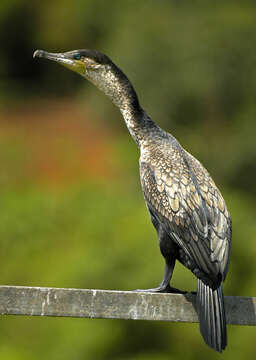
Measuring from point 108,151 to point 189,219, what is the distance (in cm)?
2166

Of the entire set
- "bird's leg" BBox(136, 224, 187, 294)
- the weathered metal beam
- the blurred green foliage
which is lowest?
the blurred green foliage

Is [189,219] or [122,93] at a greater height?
[122,93]

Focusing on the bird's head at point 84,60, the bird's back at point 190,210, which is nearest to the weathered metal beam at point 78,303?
the bird's back at point 190,210

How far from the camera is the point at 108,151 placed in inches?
1002

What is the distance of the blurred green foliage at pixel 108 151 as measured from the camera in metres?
5.91

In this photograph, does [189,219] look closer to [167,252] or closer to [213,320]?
[167,252]

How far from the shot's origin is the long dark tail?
3439mm

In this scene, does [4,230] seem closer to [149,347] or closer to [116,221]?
[116,221]

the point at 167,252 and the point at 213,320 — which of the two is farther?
the point at 167,252

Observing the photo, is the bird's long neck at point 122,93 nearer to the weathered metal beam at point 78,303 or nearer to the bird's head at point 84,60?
the bird's head at point 84,60

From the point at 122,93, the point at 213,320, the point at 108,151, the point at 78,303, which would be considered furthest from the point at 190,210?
the point at 108,151

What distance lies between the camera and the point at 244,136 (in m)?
12.3

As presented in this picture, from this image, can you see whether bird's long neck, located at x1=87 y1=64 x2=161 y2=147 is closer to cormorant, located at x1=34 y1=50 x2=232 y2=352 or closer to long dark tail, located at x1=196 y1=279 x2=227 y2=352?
cormorant, located at x1=34 y1=50 x2=232 y2=352

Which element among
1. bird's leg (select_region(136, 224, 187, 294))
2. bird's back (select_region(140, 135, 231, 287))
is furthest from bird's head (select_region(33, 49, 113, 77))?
bird's leg (select_region(136, 224, 187, 294))
